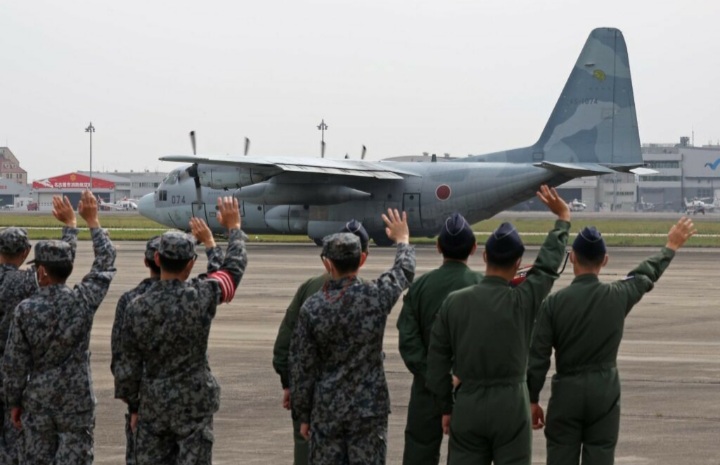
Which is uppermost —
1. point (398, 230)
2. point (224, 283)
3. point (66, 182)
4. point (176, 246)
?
point (66, 182)

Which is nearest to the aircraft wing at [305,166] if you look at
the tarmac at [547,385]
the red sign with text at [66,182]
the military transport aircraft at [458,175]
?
the military transport aircraft at [458,175]

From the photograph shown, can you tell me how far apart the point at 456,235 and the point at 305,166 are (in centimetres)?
3398

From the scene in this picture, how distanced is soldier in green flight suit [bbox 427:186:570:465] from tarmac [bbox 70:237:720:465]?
2540 mm

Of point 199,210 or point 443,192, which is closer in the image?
point 443,192

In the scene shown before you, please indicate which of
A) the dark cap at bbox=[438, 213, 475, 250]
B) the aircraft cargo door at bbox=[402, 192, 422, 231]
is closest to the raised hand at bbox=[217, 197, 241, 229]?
the dark cap at bbox=[438, 213, 475, 250]

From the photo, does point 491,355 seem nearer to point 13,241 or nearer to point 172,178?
point 13,241

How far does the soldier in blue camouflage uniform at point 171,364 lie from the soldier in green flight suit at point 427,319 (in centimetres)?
136

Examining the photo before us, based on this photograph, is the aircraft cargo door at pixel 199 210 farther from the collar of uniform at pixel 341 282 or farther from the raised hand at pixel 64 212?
the collar of uniform at pixel 341 282

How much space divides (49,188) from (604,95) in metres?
143

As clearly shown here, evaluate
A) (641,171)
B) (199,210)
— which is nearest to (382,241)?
(199,210)

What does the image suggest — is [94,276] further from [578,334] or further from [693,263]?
[693,263]

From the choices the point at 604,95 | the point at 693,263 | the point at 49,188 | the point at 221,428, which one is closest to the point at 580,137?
the point at 604,95

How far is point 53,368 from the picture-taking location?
326 inches

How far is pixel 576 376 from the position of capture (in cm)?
809
